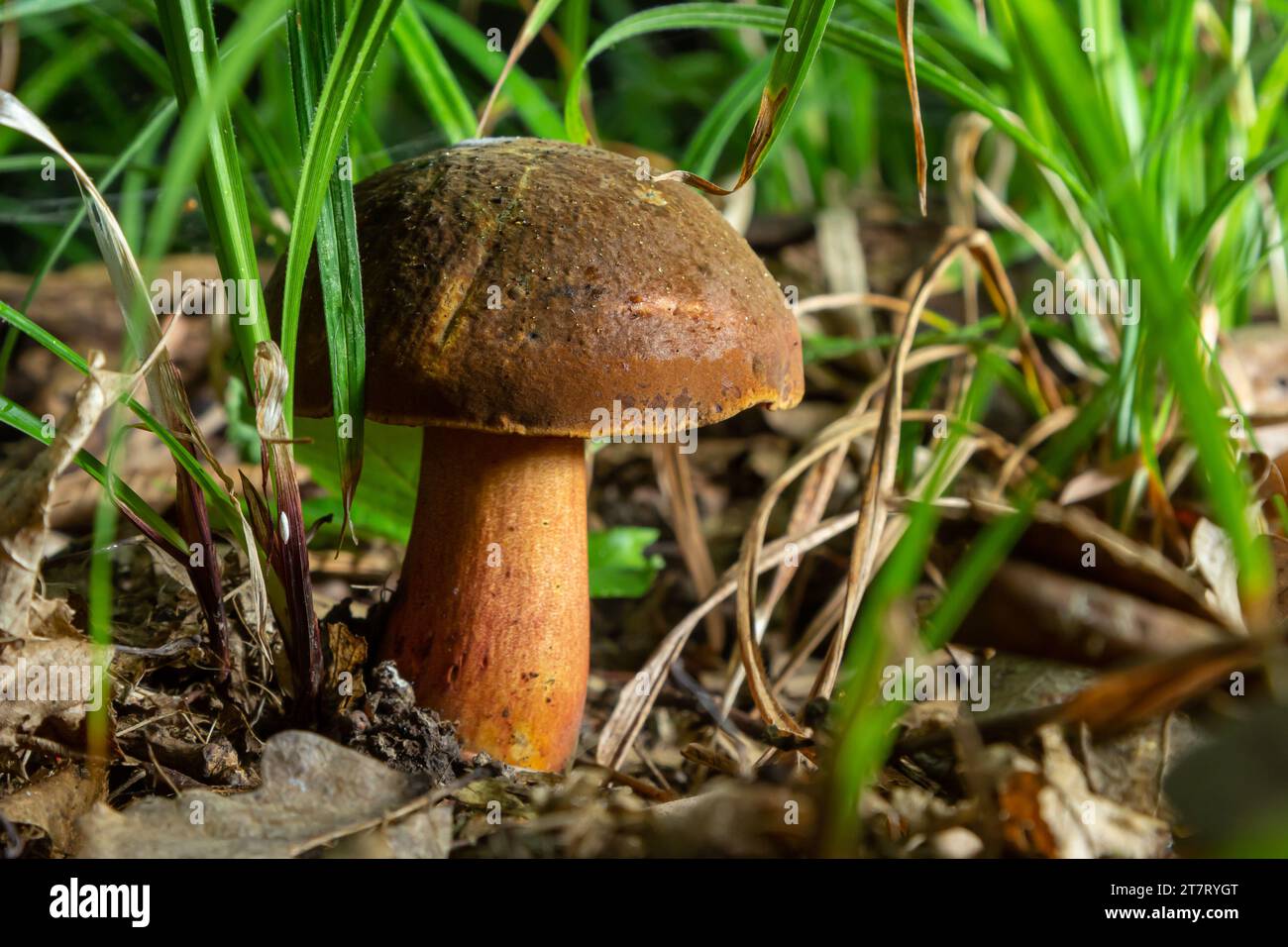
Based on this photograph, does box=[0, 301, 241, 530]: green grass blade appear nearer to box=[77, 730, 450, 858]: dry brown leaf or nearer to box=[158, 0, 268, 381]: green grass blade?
box=[158, 0, 268, 381]: green grass blade

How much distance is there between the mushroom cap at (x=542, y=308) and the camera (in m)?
1.34

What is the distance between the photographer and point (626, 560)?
7.33 ft

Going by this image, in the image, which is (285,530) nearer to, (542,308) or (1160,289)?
(542,308)

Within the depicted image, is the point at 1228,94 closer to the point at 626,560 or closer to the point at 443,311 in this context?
the point at 626,560

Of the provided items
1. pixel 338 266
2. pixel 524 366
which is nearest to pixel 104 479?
pixel 338 266

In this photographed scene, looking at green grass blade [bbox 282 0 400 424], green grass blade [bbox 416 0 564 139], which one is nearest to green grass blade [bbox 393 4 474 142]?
green grass blade [bbox 416 0 564 139]

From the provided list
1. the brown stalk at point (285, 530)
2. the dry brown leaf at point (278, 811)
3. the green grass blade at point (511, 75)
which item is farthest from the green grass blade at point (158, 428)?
the green grass blade at point (511, 75)

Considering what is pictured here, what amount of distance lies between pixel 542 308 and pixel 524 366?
3.6 inches

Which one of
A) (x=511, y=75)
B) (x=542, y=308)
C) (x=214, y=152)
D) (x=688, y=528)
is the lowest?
(x=688, y=528)

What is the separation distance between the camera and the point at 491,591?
1616mm

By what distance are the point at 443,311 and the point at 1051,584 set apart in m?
1.13

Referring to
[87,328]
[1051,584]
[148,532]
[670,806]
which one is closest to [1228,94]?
[1051,584]

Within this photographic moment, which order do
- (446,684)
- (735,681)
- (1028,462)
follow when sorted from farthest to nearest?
(1028,462), (735,681), (446,684)

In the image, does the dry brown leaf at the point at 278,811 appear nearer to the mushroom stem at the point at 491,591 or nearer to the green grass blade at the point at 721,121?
the mushroom stem at the point at 491,591
